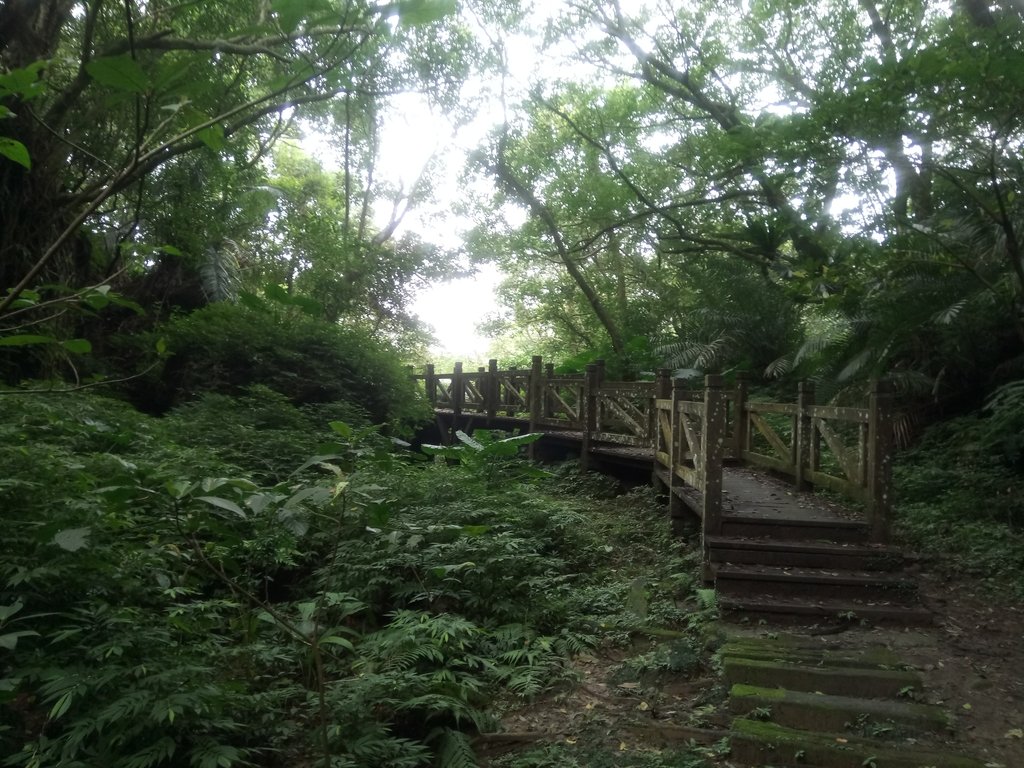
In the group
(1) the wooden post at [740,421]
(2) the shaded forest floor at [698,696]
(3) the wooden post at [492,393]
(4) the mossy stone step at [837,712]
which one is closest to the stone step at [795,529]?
(2) the shaded forest floor at [698,696]

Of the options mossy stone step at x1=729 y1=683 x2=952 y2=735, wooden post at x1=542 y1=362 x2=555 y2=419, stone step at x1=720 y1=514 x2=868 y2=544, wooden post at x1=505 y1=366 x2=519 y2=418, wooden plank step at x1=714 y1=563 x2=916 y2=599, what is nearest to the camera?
mossy stone step at x1=729 y1=683 x2=952 y2=735

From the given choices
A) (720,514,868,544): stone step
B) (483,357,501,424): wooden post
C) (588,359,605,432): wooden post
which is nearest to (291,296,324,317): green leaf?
(720,514,868,544): stone step

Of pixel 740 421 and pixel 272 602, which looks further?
pixel 740 421

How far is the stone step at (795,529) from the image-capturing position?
639 cm

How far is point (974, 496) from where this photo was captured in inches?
319

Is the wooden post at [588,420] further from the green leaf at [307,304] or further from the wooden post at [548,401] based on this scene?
the green leaf at [307,304]

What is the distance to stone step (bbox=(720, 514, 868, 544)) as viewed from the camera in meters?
6.39

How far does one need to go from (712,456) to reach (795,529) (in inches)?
34.4

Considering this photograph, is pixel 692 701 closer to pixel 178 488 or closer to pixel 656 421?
pixel 178 488

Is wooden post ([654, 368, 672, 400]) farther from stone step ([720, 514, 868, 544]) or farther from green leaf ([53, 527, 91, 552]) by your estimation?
green leaf ([53, 527, 91, 552])

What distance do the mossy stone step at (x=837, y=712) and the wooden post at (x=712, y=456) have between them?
6.97 feet

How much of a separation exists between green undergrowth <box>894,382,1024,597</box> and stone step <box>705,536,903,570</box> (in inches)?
40.0

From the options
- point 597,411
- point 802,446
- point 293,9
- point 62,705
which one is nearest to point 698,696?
point 62,705

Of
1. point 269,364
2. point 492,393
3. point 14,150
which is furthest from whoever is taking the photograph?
point 492,393
